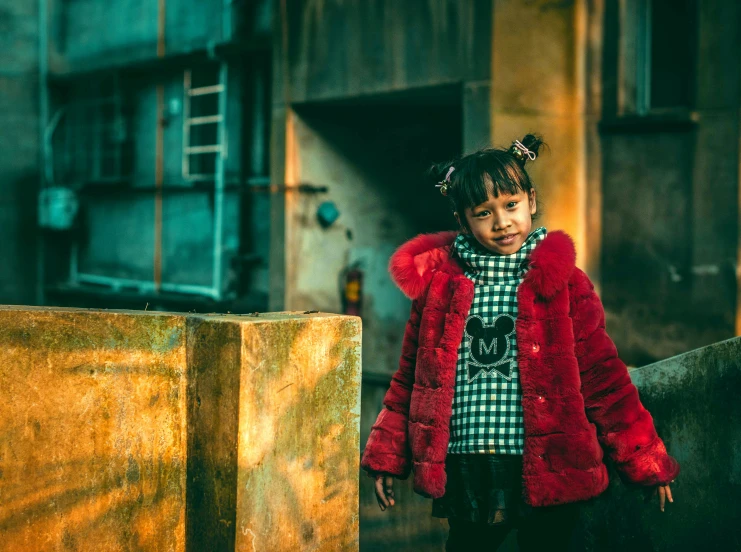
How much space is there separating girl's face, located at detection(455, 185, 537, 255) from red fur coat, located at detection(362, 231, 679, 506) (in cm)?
8

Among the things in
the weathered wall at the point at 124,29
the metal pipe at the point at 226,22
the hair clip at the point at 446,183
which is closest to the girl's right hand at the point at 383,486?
the hair clip at the point at 446,183

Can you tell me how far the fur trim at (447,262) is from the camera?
2842 millimetres

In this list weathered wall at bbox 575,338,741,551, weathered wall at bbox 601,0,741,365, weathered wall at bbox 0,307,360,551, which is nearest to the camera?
weathered wall at bbox 0,307,360,551

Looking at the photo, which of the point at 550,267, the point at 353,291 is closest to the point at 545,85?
the point at 353,291

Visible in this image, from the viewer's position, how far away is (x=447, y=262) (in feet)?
10.1

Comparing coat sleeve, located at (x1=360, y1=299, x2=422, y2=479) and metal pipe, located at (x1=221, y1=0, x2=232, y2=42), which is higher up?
metal pipe, located at (x1=221, y1=0, x2=232, y2=42)

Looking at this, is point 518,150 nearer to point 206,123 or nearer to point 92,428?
point 92,428

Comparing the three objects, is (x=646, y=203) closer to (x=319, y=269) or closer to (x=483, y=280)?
(x=319, y=269)

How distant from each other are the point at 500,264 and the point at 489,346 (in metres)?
0.26

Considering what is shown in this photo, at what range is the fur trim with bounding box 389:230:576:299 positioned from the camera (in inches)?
112

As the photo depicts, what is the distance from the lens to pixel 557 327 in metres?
2.83

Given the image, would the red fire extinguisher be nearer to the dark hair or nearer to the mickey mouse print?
the dark hair

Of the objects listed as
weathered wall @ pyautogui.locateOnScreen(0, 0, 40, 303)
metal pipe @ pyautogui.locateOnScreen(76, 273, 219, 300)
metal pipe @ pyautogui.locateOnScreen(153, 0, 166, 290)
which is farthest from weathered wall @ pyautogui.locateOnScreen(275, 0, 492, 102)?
weathered wall @ pyautogui.locateOnScreen(0, 0, 40, 303)

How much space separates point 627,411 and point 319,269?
22.0 ft
